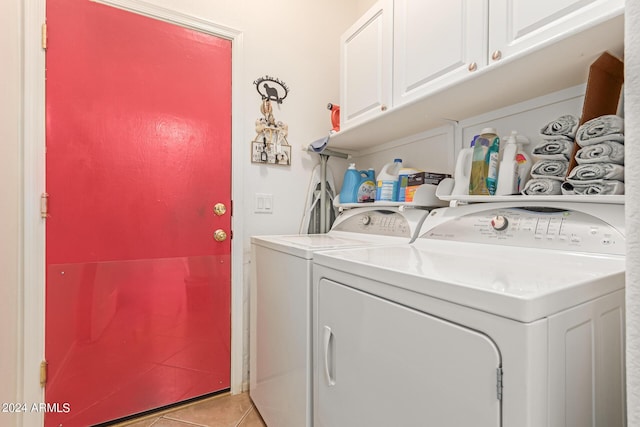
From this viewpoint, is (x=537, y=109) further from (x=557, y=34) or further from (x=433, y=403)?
(x=433, y=403)

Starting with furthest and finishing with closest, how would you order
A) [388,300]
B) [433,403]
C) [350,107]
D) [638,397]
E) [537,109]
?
[350,107] < [537,109] < [388,300] < [433,403] < [638,397]

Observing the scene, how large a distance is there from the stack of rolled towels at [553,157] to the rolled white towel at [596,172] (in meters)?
0.06

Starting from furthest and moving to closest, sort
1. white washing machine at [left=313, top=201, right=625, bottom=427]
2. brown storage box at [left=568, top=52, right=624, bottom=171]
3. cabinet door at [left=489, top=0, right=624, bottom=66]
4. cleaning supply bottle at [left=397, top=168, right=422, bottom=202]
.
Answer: cleaning supply bottle at [left=397, top=168, right=422, bottom=202] → brown storage box at [left=568, top=52, right=624, bottom=171] → cabinet door at [left=489, top=0, right=624, bottom=66] → white washing machine at [left=313, top=201, right=625, bottom=427]

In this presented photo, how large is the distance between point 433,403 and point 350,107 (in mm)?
1622

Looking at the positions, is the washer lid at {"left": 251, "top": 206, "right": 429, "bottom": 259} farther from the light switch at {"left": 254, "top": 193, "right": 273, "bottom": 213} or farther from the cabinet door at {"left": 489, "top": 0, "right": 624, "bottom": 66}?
the cabinet door at {"left": 489, "top": 0, "right": 624, "bottom": 66}

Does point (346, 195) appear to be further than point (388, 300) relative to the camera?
Yes

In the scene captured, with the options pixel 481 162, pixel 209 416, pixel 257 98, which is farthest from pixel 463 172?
pixel 209 416

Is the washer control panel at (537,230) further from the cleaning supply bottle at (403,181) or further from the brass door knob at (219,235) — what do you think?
the brass door knob at (219,235)

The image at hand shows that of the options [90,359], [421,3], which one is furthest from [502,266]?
[90,359]

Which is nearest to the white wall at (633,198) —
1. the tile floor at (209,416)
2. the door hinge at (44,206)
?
the tile floor at (209,416)

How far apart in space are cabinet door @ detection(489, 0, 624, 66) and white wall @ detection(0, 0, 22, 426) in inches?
84.5

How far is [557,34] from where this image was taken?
0.90 metres

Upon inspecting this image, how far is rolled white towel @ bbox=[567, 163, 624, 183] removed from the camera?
35.2 inches

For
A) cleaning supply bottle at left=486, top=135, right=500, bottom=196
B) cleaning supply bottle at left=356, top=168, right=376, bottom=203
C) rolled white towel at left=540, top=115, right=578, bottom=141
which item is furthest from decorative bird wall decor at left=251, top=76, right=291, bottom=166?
rolled white towel at left=540, top=115, right=578, bottom=141
